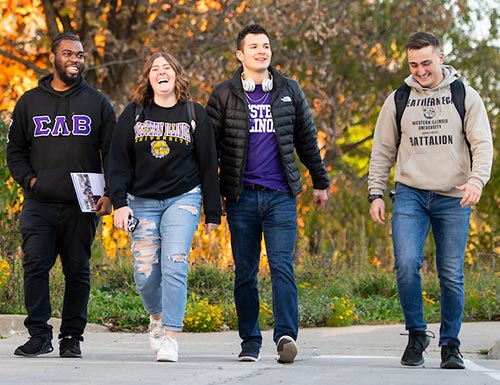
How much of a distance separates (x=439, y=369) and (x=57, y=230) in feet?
8.73

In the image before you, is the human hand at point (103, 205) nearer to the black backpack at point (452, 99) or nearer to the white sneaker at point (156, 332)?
the white sneaker at point (156, 332)

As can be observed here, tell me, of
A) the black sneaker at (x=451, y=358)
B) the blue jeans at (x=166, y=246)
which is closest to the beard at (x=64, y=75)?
the blue jeans at (x=166, y=246)

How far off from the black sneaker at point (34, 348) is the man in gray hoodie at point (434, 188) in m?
2.36

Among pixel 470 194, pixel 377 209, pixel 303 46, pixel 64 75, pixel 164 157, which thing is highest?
pixel 303 46

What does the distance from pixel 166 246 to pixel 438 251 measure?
1721mm

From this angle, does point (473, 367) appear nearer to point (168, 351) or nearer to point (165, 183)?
point (168, 351)

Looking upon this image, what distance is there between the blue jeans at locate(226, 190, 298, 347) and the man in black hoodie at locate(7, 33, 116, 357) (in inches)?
35.8

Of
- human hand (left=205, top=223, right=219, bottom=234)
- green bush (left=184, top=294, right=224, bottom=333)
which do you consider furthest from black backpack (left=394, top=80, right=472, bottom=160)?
green bush (left=184, top=294, right=224, bottom=333)

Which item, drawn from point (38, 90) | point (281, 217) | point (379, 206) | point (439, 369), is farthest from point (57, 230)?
point (439, 369)

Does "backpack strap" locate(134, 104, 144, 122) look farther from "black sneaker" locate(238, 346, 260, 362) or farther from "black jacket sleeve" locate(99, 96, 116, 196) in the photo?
"black sneaker" locate(238, 346, 260, 362)

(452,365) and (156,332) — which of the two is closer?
(452,365)

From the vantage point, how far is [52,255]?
8.65 metres

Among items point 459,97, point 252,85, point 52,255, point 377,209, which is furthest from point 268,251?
point 459,97

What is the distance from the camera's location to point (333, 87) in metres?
22.2
